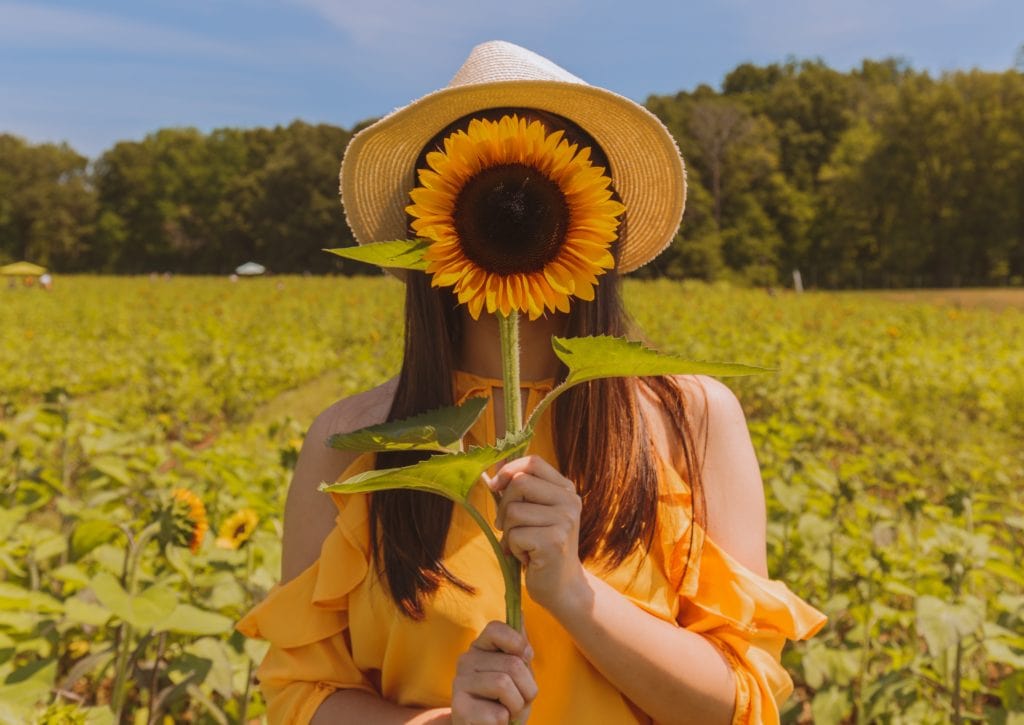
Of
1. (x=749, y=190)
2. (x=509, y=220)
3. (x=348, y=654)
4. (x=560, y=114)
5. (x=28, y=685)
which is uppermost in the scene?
(x=749, y=190)

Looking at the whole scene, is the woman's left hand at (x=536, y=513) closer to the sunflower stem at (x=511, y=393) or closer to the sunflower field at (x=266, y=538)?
the sunflower stem at (x=511, y=393)

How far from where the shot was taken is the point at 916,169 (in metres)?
37.0

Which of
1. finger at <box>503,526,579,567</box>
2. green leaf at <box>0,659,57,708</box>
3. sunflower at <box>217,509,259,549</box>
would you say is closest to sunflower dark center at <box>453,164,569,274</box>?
finger at <box>503,526,579,567</box>

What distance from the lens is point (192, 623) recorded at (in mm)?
1436

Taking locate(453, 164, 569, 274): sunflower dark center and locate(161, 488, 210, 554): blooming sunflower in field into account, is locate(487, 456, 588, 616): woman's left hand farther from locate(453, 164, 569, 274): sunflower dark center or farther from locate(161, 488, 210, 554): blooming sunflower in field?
locate(161, 488, 210, 554): blooming sunflower in field

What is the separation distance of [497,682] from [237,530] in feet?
5.14

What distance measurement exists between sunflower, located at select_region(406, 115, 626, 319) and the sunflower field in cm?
81

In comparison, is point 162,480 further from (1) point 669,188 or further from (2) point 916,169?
(2) point 916,169

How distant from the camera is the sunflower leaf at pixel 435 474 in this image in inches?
24.1

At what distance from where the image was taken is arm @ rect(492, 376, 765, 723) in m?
0.74

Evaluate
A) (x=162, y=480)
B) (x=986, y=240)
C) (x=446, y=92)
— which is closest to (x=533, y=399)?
(x=446, y=92)

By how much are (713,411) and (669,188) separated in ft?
1.12

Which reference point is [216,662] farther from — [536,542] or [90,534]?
[536,542]

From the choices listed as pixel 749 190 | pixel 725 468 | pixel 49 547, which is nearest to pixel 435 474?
pixel 725 468
